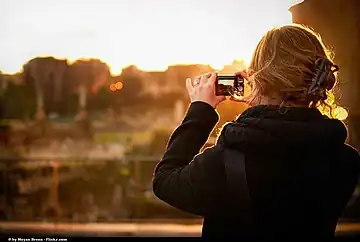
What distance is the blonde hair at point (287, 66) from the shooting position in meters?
1.03

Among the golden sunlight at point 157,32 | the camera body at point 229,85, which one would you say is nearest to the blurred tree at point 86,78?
the golden sunlight at point 157,32

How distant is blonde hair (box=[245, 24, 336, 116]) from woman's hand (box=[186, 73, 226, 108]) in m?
0.13

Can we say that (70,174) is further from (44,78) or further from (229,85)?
(229,85)

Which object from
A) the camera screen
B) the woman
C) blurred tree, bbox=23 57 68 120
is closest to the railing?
blurred tree, bbox=23 57 68 120

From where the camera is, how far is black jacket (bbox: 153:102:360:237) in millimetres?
1009

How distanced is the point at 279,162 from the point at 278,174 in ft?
0.08

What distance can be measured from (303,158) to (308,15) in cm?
121

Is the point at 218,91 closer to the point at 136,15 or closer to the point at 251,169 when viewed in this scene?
the point at 251,169

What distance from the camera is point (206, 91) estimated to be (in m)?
1.19

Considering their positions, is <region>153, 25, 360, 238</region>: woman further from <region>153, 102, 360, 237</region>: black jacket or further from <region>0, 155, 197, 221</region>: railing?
<region>0, 155, 197, 221</region>: railing

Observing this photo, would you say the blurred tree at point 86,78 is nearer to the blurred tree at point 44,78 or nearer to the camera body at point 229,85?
the blurred tree at point 44,78

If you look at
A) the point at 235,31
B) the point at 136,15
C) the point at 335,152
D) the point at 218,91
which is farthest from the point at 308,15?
the point at 335,152

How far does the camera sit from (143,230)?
2170mm

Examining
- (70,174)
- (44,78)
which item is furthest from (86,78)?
(70,174)
